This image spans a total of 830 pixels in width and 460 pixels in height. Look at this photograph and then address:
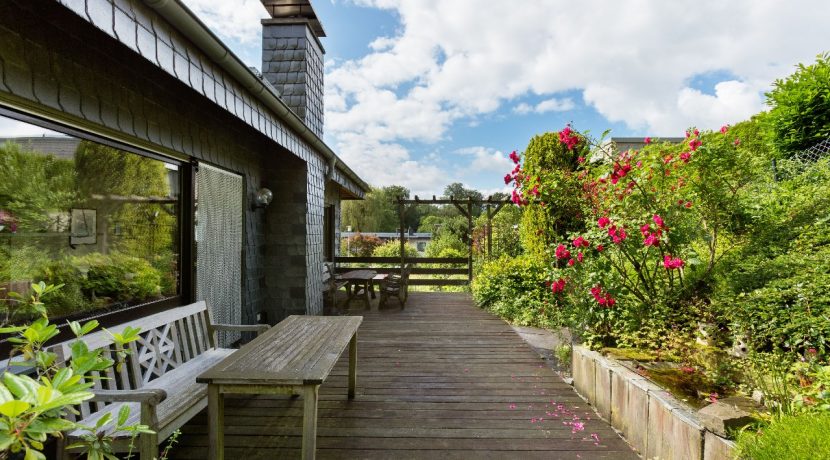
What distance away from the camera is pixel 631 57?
6.01 metres

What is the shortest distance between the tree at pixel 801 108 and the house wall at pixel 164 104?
609 centimetres

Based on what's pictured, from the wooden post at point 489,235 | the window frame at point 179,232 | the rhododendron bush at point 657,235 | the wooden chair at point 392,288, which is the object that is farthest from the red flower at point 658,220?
the wooden post at point 489,235

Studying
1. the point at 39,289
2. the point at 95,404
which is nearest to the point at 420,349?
the point at 95,404

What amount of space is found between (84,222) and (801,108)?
7.37 meters

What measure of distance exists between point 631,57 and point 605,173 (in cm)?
388

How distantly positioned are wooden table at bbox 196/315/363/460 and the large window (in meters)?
1.13

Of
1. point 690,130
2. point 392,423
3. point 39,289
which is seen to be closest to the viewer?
point 39,289

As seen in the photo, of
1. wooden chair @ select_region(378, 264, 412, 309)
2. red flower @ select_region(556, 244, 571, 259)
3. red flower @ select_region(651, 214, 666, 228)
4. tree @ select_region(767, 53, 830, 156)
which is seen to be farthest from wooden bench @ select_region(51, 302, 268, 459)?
tree @ select_region(767, 53, 830, 156)

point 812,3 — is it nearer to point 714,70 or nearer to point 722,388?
point 714,70

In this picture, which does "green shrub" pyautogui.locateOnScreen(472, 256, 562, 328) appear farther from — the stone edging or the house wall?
the house wall

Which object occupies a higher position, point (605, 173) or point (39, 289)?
point (605, 173)

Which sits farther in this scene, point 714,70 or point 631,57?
point 714,70

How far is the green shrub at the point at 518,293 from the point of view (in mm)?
5684

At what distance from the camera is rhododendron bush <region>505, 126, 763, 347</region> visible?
2.97 m
